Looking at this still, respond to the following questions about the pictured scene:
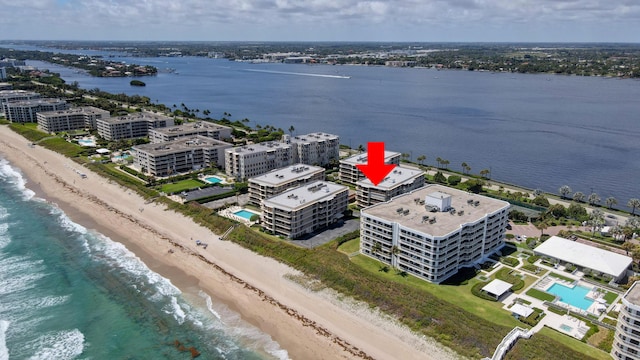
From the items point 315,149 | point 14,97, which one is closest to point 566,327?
point 315,149

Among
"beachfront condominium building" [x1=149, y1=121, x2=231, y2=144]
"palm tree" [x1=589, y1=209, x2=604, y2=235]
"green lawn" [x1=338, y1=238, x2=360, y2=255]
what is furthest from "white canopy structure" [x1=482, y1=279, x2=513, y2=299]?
"beachfront condominium building" [x1=149, y1=121, x2=231, y2=144]

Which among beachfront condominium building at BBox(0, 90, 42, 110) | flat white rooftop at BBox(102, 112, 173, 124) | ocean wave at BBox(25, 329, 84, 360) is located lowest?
ocean wave at BBox(25, 329, 84, 360)

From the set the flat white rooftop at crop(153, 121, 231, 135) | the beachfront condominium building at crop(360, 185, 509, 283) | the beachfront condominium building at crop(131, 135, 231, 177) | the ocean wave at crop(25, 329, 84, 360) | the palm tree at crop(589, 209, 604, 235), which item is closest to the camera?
the ocean wave at crop(25, 329, 84, 360)

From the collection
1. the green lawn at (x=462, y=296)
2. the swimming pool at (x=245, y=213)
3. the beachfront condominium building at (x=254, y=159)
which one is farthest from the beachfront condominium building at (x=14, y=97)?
the green lawn at (x=462, y=296)

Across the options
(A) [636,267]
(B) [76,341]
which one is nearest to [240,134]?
(B) [76,341]

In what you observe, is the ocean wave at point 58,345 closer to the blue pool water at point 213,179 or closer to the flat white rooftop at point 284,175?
the flat white rooftop at point 284,175

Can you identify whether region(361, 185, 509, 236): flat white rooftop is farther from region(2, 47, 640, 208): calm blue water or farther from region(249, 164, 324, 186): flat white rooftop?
region(2, 47, 640, 208): calm blue water
